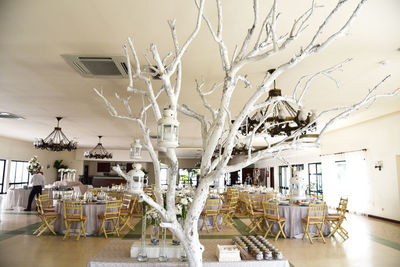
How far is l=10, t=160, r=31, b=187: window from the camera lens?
51.1ft

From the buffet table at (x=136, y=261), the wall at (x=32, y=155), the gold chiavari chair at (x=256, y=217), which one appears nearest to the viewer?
the buffet table at (x=136, y=261)

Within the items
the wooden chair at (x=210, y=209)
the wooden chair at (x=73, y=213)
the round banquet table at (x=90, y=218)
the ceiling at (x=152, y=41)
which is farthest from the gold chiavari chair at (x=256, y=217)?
the wooden chair at (x=73, y=213)

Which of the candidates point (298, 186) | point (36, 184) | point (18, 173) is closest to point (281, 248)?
point (298, 186)

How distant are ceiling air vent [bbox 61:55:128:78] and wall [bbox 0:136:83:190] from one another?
12952 millimetres

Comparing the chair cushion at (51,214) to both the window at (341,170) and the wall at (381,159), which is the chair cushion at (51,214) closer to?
the wall at (381,159)

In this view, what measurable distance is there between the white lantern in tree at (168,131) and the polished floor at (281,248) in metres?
1.84

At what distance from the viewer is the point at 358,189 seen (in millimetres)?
10023

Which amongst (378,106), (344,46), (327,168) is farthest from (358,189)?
(344,46)

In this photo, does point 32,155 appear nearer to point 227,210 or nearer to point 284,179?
point 227,210

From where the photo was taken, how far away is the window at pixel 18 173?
15.6 meters

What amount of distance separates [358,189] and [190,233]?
33.8ft

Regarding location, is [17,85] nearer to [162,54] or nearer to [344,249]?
[162,54]

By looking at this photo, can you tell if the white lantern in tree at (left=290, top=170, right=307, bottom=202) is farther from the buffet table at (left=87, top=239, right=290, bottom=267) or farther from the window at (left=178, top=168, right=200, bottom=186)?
the window at (left=178, top=168, right=200, bottom=186)

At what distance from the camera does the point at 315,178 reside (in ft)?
43.5
